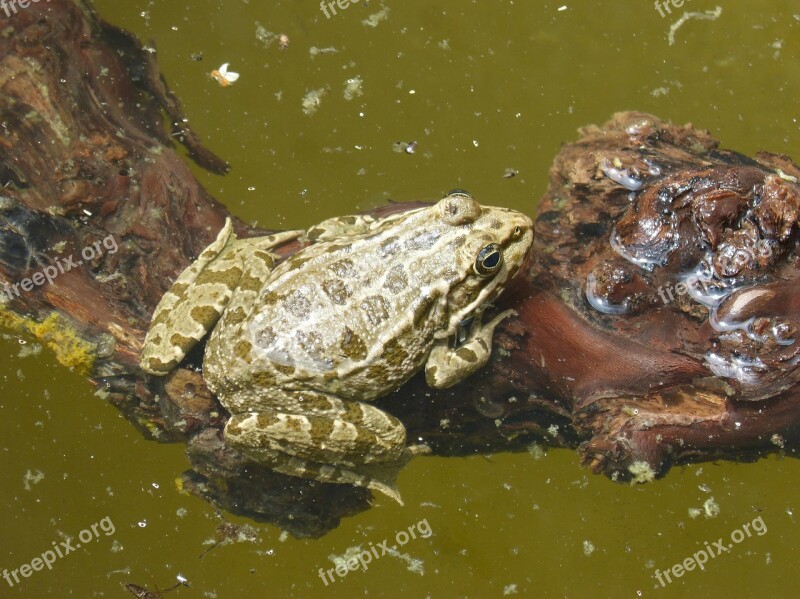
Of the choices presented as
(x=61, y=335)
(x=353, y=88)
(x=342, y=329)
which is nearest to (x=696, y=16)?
(x=353, y=88)

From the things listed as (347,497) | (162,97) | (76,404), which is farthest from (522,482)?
(162,97)

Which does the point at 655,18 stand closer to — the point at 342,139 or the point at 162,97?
the point at 342,139

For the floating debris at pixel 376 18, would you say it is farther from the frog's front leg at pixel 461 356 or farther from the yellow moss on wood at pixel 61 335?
the yellow moss on wood at pixel 61 335

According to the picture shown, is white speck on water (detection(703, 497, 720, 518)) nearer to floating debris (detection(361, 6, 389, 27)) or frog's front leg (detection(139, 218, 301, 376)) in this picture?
frog's front leg (detection(139, 218, 301, 376))

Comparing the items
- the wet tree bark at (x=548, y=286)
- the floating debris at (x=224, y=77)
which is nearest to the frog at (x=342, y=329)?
the wet tree bark at (x=548, y=286)

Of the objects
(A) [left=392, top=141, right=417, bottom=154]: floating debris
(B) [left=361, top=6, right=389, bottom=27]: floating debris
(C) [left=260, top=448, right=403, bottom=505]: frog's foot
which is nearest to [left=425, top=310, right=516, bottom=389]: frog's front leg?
(C) [left=260, top=448, right=403, bottom=505]: frog's foot

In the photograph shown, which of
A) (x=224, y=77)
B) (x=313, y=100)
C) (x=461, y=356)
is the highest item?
(x=224, y=77)

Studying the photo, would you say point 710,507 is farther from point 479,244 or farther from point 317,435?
point 317,435
